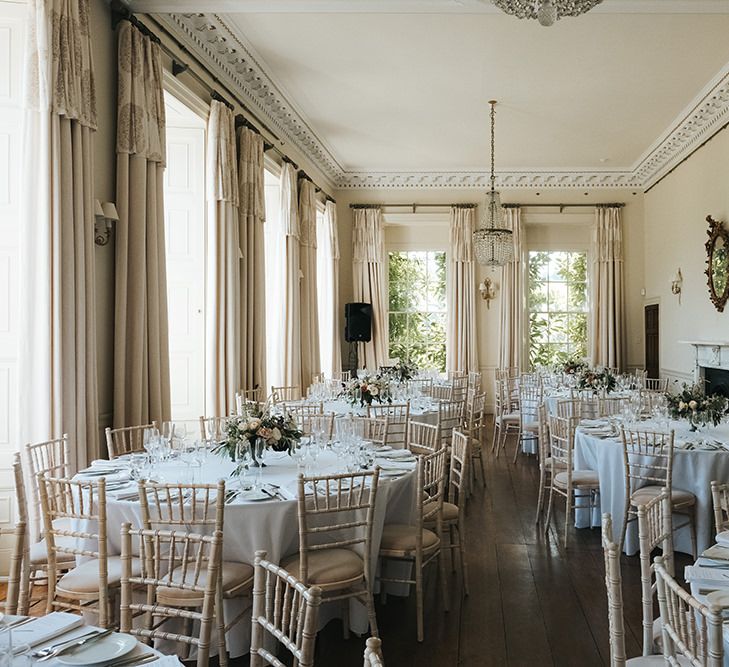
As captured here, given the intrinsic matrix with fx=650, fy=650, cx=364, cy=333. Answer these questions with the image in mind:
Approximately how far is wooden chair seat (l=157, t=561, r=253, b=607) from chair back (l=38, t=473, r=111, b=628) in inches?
11.2

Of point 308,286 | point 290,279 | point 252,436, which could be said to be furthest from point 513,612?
point 308,286

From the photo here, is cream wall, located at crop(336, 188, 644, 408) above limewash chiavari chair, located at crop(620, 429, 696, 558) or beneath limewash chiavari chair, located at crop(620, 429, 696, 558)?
above

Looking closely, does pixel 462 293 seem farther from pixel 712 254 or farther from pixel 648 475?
pixel 648 475

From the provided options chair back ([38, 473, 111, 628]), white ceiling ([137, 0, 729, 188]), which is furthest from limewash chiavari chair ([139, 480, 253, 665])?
white ceiling ([137, 0, 729, 188])

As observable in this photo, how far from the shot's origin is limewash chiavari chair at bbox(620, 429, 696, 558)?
4.75 m

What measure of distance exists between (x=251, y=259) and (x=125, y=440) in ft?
10.8

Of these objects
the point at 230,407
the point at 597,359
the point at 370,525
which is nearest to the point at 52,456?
the point at 370,525

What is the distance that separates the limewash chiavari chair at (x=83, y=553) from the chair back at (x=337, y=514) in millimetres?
941

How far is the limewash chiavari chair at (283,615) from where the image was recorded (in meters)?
1.74

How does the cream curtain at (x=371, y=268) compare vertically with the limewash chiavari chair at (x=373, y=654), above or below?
above

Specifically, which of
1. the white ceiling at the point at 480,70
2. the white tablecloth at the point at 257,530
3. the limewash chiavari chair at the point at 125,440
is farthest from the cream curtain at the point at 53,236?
the white ceiling at the point at 480,70

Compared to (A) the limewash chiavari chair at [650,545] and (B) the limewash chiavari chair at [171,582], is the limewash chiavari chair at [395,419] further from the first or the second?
(A) the limewash chiavari chair at [650,545]

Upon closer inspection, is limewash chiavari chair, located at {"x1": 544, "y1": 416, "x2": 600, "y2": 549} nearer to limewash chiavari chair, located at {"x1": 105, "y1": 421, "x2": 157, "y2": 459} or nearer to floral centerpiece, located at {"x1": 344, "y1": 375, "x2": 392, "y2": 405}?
floral centerpiece, located at {"x1": 344, "y1": 375, "x2": 392, "y2": 405}

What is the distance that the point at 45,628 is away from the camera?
1.90 metres
